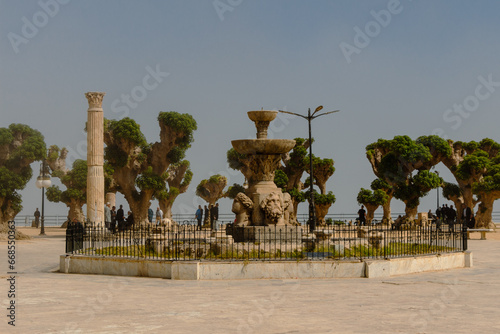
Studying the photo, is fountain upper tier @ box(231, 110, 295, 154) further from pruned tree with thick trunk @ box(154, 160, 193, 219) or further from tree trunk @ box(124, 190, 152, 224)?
pruned tree with thick trunk @ box(154, 160, 193, 219)

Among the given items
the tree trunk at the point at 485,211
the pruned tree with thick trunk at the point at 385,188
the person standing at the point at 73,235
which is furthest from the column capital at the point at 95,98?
the tree trunk at the point at 485,211

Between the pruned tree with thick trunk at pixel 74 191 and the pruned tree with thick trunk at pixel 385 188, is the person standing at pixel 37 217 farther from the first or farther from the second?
the pruned tree with thick trunk at pixel 385 188

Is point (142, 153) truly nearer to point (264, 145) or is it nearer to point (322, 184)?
point (322, 184)

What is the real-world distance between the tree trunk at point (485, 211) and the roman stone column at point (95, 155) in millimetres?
22919

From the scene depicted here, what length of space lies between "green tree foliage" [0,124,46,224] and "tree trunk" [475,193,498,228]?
26.2 metres

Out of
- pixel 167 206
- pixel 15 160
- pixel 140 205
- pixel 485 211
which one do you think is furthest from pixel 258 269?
pixel 167 206

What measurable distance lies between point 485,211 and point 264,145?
28.4 meters

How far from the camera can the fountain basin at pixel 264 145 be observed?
63.7 ft

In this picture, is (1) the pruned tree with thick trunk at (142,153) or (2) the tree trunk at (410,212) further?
(1) the pruned tree with thick trunk at (142,153)

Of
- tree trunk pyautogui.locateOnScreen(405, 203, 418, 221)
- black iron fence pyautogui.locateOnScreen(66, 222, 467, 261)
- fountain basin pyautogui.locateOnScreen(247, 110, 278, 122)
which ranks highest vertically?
fountain basin pyautogui.locateOnScreen(247, 110, 278, 122)

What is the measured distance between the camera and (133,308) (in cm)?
1183

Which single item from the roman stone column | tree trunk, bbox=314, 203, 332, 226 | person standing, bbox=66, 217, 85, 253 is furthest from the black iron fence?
tree trunk, bbox=314, 203, 332, 226

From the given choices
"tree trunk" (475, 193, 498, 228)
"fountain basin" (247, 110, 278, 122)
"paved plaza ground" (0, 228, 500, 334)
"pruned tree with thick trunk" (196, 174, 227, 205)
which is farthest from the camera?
"pruned tree with thick trunk" (196, 174, 227, 205)

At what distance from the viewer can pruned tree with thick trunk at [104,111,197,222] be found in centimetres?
4622
